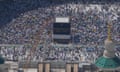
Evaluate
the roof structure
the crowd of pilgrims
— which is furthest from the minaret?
the crowd of pilgrims

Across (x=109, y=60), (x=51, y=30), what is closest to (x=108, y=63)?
(x=109, y=60)

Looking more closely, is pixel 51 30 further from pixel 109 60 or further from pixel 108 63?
pixel 108 63

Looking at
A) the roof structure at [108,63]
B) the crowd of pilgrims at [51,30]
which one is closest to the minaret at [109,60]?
the roof structure at [108,63]

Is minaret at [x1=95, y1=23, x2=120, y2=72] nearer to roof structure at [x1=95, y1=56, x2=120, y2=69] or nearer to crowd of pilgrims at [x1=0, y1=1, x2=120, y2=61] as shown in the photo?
roof structure at [x1=95, y1=56, x2=120, y2=69]

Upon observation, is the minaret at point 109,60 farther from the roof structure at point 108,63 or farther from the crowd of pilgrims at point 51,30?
the crowd of pilgrims at point 51,30

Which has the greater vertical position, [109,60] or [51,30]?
[51,30]

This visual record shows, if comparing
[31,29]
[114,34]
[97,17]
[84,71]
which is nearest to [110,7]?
[97,17]
